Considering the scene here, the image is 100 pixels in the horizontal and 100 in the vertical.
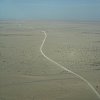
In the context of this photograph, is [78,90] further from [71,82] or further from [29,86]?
[29,86]

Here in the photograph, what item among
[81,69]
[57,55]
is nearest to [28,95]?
[81,69]

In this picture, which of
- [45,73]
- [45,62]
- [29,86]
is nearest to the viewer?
[29,86]

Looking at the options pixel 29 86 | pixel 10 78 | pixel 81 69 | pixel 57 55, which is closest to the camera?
pixel 29 86

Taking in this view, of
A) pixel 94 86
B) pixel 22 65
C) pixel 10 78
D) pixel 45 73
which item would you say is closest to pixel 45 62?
pixel 22 65

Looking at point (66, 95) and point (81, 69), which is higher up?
point (66, 95)

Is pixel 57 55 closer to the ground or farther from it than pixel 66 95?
closer to the ground

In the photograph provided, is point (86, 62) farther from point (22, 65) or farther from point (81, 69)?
point (22, 65)

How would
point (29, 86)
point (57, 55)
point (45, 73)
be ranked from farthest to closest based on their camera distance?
point (57, 55), point (45, 73), point (29, 86)

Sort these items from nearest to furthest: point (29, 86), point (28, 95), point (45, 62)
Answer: point (28, 95), point (29, 86), point (45, 62)

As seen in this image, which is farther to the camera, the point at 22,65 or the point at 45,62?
the point at 45,62

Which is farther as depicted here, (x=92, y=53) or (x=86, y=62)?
(x=92, y=53)
